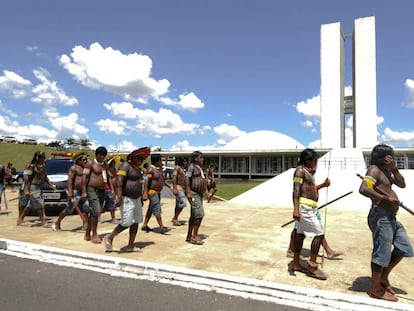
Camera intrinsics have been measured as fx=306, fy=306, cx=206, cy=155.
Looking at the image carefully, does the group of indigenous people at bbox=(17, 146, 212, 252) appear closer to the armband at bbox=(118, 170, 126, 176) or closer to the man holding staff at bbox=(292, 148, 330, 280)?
the armband at bbox=(118, 170, 126, 176)

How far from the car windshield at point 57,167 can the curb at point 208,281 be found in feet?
17.5

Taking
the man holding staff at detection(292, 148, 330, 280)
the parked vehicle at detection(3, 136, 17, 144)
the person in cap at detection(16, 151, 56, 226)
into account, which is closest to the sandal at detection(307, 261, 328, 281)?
the man holding staff at detection(292, 148, 330, 280)

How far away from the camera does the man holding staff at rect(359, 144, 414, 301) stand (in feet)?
10.9

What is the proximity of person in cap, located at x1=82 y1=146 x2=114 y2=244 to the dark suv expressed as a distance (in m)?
3.24

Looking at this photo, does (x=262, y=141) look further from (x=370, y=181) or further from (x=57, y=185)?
(x=370, y=181)

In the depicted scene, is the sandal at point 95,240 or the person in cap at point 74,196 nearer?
the sandal at point 95,240

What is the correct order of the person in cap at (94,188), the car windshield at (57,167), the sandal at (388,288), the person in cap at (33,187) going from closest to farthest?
the sandal at (388,288)
the person in cap at (94,188)
the person in cap at (33,187)
the car windshield at (57,167)

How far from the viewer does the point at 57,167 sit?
34.6ft

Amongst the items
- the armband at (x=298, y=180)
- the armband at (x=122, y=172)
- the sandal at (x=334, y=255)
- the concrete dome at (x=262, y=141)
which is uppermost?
the concrete dome at (x=262, y=141)

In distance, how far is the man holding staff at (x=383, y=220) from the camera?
3313mm

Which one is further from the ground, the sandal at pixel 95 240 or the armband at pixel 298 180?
the armband at pixel 298 180

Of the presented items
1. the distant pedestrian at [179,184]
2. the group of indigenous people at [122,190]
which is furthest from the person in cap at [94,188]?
the distant pedestrian at [179,184]

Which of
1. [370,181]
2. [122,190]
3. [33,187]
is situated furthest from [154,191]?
[370,181]

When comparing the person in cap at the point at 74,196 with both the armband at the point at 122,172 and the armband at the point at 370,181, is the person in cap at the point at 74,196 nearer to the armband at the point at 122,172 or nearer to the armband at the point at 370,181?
the armband at the point at 122,172
